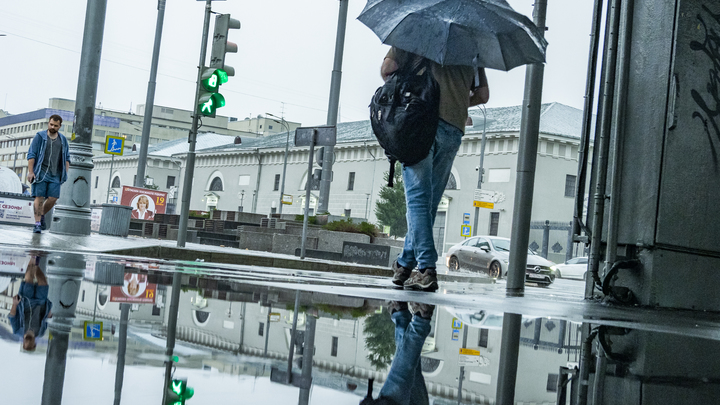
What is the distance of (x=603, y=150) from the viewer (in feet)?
17.3

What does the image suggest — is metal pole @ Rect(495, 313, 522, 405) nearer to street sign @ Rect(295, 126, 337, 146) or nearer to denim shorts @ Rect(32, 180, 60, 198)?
denim shorts @ Rect(32, 180, 60, 198)

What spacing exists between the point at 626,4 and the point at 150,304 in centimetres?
385

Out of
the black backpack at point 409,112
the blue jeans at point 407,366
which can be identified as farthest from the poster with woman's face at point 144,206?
the blue jeans at point 407,366

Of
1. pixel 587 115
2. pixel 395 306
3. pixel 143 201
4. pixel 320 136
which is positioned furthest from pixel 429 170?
pixel 143 201

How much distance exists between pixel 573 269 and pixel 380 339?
38.7 meters

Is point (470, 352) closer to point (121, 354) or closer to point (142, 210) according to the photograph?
point (121, 354)

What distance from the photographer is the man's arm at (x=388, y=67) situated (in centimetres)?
504

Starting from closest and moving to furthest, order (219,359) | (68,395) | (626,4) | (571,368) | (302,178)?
(68,395) → (219,359) → (571,368) → (626,4) → (302,178)

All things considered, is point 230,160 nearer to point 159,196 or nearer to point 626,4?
point 159,196

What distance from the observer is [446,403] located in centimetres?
157

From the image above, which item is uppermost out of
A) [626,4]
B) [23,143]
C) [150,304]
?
[23,143]

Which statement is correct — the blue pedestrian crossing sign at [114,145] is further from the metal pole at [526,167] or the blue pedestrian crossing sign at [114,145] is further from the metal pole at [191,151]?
the metal pole at [526,167]

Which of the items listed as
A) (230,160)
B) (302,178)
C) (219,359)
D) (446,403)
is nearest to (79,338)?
(219,359)

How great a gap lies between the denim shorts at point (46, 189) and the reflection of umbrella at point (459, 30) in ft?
25.1
